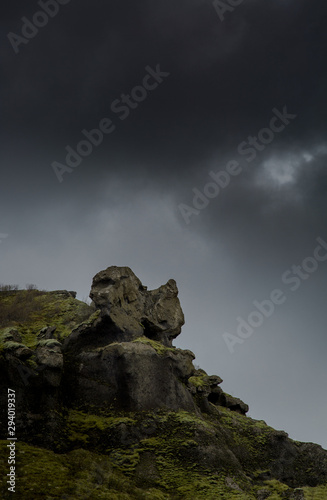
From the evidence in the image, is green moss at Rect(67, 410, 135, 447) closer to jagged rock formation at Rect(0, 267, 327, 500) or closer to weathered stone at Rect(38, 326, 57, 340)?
jagged rock formation at Rect(0, 267, 327, 500)

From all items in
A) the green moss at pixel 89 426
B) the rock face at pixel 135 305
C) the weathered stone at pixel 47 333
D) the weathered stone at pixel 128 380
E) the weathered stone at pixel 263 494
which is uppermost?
the rock face at pixel 135 305

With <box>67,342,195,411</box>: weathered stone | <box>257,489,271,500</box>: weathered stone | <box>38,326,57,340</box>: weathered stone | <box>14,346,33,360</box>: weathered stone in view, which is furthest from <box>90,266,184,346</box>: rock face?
<box>257,489,271,500</box>: weathered stone

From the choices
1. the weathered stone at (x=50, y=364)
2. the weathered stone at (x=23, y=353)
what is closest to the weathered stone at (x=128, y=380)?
the weathered stone at (x=50, y=364)

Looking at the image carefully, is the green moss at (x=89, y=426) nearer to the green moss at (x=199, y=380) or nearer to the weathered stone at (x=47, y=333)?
the weathered stone at (x=47, y=333)

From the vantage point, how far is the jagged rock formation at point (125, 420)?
924 inches

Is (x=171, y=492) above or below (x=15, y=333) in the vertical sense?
below

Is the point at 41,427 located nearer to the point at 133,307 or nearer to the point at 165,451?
the point at 165,451

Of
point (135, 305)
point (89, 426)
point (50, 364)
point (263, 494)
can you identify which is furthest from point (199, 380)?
point (50, 364)

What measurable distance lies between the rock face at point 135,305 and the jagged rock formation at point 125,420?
0.63 feet

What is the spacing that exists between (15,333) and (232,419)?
80.6ft

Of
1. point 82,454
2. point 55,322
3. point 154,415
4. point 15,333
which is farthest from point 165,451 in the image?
point 55,322

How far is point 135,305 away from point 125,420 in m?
17.3

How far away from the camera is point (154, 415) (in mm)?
30031

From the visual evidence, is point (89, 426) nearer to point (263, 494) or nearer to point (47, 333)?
point (47, 333)
